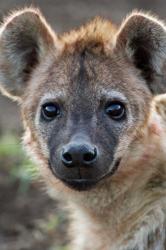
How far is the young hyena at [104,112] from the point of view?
605cm

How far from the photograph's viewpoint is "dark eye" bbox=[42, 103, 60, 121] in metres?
6.19

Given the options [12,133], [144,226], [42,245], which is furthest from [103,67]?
[12,133]

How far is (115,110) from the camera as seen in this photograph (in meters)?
6.15

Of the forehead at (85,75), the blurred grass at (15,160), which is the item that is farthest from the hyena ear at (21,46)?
the blurred grass at (15,160)

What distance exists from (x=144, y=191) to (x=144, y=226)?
9.7 inches

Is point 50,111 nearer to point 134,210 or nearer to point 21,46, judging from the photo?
point 21,46

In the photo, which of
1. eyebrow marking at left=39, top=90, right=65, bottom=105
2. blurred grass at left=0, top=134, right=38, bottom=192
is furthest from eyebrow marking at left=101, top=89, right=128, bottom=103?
blurred grass at left=0, top=134, right=38, bottom=192

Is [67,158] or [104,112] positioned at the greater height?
[104,112]

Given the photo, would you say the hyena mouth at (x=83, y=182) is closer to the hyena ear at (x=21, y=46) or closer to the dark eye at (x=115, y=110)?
the dark eye at (x=115, y=110)

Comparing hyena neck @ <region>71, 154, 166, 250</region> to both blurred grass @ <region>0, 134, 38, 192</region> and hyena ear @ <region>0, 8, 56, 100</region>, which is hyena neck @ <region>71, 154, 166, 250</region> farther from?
blurred grass @ <region>0, 134, 38, 192</region>

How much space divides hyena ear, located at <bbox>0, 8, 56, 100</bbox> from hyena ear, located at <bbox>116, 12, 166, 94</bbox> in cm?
57

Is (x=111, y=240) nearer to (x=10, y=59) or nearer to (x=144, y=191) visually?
(x=144, y=191)

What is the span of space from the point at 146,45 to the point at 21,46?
94cm

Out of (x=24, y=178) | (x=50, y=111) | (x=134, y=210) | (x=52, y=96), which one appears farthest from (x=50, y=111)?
(x=24, y=178)
